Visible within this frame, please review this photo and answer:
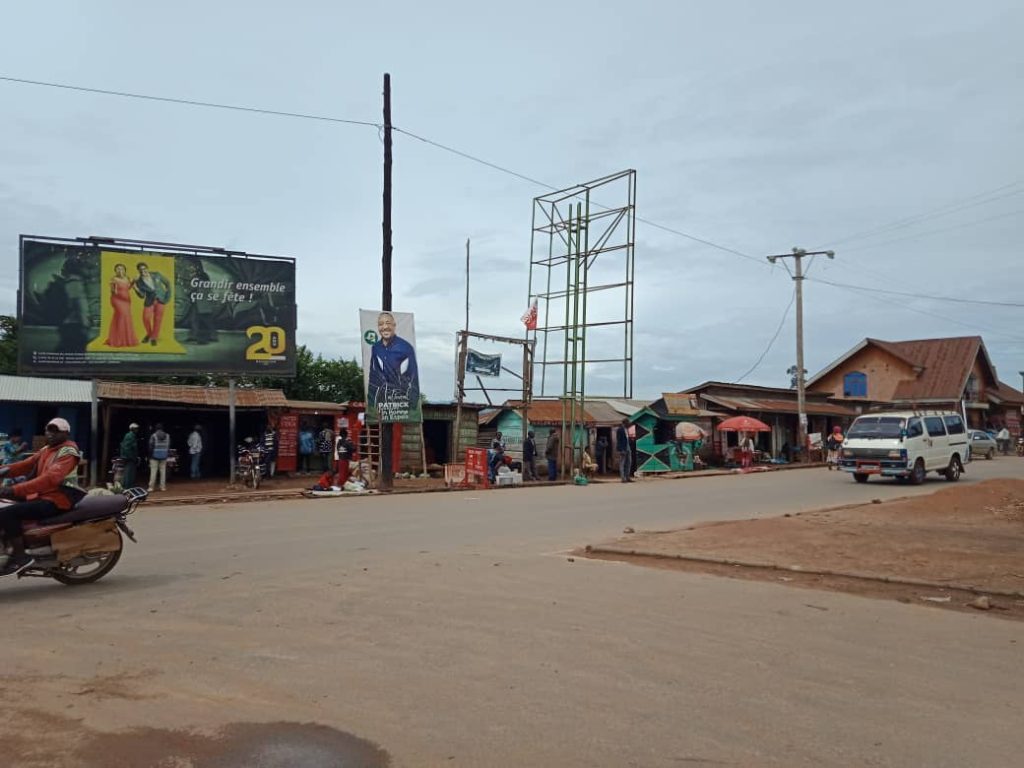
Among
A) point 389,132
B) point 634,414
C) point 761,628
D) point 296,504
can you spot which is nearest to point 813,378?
point 634,414

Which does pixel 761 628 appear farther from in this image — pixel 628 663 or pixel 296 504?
pixel 296 504

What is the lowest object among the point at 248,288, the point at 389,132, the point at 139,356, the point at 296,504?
the point at 296,504

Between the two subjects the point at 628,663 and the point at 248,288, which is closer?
the point at 628,663

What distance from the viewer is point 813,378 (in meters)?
58.5

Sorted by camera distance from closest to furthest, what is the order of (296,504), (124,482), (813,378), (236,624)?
(236,624) → (296,504) → (124,482) → (813,378)

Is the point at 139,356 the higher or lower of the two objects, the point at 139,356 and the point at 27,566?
the higher

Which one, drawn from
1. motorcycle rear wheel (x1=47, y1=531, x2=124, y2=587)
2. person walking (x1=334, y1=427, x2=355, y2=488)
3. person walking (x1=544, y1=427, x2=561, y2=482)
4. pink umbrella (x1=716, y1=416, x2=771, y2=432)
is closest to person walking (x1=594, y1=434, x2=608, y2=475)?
person walking (x1=544, y1=427, x2=561, y2=482)

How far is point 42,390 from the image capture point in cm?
2702

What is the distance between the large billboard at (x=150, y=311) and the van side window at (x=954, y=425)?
20261 millimetres

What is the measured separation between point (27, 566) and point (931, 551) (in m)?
10.1

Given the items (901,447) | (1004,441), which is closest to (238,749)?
(901,447)

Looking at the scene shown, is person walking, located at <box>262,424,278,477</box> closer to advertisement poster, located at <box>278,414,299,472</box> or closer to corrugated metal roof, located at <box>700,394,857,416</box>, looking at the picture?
advertisement poster, located at <box>278,414,299,472</box>

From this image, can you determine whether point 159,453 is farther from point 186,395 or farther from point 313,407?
point 313,407

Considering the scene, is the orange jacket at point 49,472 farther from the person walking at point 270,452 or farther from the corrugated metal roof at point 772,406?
the corrugated metal roof at point 772,406
